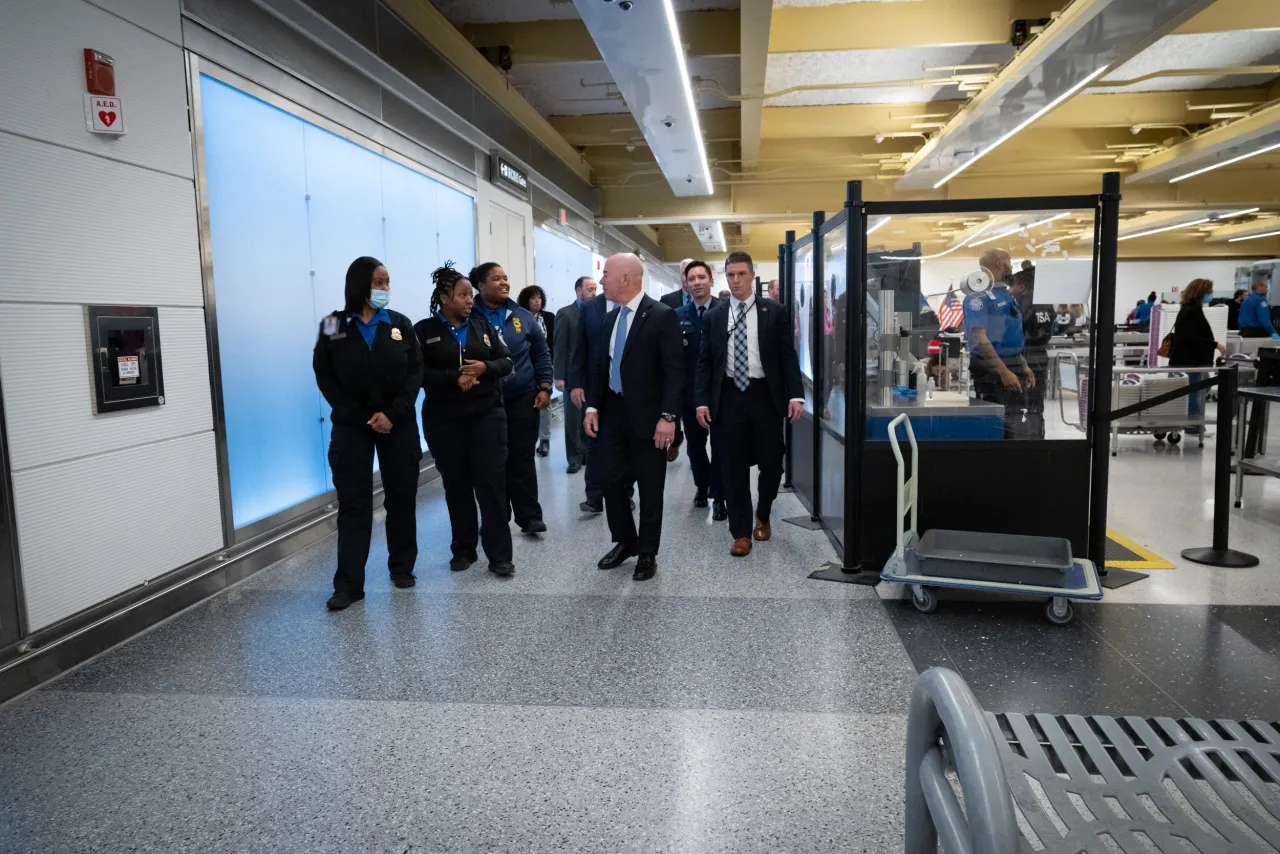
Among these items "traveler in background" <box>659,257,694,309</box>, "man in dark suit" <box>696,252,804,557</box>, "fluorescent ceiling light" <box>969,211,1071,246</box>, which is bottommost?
"man in dark suit" <box>696,252,804,557</box>

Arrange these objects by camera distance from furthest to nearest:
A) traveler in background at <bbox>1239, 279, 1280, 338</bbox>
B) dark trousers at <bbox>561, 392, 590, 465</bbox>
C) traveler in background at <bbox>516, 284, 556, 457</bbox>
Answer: traveler in background at <bbox>1239, 279, 1280, 338</bbox> < dark trousers at <bbox>561, 392, 590, 465</bbox> < traveler in background at <bbox>516, 284, 556, 457</bbox>

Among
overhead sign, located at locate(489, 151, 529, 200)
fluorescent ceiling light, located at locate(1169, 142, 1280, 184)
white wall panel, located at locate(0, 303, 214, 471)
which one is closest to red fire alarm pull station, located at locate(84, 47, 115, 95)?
white wall panel, located at locate(0, 303, 214, 471)

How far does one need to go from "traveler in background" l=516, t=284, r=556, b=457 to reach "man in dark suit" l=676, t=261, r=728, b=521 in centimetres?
95

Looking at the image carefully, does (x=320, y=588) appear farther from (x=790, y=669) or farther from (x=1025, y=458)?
(x=1025, y=458)

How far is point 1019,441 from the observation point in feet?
12.5

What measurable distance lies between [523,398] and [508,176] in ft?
13.4

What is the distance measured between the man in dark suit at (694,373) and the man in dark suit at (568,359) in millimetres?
854

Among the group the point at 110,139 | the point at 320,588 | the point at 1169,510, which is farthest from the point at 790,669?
the point at 1169,510

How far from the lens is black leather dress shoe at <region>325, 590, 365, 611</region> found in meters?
3.68

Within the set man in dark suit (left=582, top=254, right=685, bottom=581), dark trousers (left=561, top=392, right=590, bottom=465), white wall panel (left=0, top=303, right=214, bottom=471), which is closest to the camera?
Result: white wall panel (left=0, top=303, right=214, bottom=471)

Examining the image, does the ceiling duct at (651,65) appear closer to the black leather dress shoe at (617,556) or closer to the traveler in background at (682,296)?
the traveler in background at (682,296)

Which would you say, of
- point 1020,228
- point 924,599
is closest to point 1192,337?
point 1020,228

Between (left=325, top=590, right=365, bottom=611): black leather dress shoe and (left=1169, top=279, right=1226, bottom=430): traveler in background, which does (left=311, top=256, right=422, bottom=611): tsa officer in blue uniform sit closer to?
(left=325, top=590, right=365, bottom=611): black leather dress shoe

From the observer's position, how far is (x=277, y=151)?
15.3 ft
